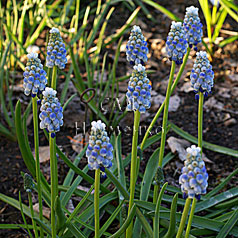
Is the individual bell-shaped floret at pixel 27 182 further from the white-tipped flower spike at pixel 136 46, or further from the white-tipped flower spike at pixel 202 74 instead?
the white-tipped flower spike at pixel 202 74

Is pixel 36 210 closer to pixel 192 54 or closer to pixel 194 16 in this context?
pixel 194 16

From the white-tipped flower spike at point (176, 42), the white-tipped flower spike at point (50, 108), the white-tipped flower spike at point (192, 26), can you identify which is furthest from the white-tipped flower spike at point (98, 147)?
the white-tipped flower spike at point (192, 26)

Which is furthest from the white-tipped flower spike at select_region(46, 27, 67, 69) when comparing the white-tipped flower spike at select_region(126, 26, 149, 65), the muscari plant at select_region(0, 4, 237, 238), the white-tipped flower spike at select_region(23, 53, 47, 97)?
the white-tipped flower spike at select_region(126, 26, 149, 65)

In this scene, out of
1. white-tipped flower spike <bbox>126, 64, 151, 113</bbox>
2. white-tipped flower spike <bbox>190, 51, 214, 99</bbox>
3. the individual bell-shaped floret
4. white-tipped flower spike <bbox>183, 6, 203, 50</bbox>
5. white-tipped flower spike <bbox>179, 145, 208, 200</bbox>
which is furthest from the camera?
white-tipped flower spike <bbox>183, 6, 203, 50</bbox>

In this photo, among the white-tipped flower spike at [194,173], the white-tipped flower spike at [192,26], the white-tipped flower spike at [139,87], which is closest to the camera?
the white-tipped flower spike at [194,173]

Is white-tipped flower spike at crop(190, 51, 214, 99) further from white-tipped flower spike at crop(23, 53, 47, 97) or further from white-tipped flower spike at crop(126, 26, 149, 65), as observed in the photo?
white-tipped flower spike at crop(23, 53, 47, 97)

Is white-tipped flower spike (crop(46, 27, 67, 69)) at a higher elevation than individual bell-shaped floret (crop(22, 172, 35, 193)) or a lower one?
higher

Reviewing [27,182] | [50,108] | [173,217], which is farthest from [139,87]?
[27,182]
